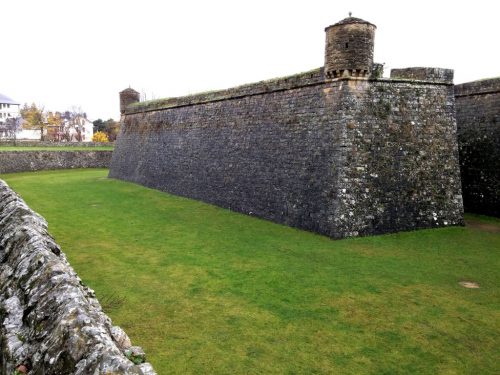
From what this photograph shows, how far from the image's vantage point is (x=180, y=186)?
23.8m

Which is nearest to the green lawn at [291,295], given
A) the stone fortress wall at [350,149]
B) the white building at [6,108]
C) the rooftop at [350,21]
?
the stone fortress wall at [350,149]

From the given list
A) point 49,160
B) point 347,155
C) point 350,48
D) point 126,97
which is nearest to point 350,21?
point 350,48

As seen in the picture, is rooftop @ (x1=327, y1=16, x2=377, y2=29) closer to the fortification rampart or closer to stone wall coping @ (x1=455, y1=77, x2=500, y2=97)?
stone wall coping @ (x1=455, y1=77, x2=500, y2=97)

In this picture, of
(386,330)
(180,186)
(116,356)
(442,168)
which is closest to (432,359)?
(386,330)

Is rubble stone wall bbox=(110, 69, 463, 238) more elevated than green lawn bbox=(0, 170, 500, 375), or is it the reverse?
rubble stone wall bbox=(110, 69, 463, 238)

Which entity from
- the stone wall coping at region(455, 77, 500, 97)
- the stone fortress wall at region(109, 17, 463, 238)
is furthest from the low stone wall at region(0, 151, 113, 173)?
the stone wall coping at region(455, 77, 500, 97)

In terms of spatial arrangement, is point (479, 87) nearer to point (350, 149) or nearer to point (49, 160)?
point (350, 149)

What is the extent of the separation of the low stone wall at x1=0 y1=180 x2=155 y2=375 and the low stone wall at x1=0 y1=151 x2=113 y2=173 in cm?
3491

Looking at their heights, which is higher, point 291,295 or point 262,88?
point 262,88

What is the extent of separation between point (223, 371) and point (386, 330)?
328 centimetres

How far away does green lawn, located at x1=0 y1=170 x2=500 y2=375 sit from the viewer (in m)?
6.59

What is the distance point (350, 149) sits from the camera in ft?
46.2

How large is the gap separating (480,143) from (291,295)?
14.6 metres

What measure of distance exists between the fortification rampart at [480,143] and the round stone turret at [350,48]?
25.3ft
